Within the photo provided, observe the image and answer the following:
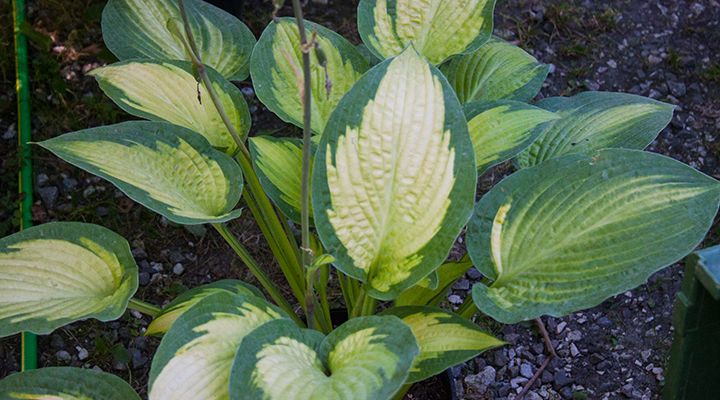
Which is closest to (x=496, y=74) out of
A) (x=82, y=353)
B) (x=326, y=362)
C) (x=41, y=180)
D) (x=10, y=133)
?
(x=326, y=362)

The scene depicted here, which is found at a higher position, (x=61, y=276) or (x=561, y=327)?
(x=61, y=276)

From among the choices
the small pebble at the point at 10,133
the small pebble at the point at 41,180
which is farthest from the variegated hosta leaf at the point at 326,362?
the small pebble at the point at 10,133

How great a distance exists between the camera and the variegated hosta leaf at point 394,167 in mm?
1074

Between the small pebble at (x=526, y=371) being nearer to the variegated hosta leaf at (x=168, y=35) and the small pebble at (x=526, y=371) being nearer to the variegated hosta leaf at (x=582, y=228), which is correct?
the variegated hosta leaf at (x=582, y=228)

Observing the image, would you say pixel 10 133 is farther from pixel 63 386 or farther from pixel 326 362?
pixel 326 362

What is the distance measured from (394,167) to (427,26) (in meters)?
0.38

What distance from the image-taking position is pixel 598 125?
1310 millimetres

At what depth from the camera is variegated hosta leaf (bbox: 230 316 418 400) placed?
915 millimetres

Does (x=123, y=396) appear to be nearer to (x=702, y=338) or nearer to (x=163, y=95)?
(x=163, y=95)

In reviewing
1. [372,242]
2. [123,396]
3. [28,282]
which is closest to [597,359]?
[372,242]

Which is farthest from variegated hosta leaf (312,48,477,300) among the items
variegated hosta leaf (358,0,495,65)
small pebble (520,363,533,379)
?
small pebble (520,363,533,379)

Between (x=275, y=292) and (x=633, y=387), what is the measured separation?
711 millimetres

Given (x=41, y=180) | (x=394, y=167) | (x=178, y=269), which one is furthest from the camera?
(x=41, y=180)

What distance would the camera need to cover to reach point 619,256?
3.41 feet
